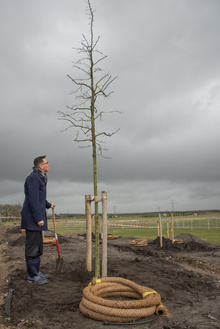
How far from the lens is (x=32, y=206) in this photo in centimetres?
570

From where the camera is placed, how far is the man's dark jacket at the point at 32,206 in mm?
5699

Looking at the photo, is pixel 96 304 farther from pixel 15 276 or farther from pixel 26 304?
pixel 15 276

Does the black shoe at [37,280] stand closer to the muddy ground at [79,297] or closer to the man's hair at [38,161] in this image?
the muddy ground at [79,297]

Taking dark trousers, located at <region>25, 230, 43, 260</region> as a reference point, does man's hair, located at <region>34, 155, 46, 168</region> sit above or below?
above

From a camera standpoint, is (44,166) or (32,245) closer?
(32,245)

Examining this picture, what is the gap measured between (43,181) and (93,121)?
5.31 ft

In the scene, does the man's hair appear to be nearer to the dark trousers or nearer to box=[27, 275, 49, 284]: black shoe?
the dark trousers

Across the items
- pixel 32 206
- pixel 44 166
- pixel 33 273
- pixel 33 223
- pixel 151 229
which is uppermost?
pixel 44 166

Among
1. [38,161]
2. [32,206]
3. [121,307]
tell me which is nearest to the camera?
[121,307]

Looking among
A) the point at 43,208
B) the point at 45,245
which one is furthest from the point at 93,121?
the point at 45,245

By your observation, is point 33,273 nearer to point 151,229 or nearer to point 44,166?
point 44,166

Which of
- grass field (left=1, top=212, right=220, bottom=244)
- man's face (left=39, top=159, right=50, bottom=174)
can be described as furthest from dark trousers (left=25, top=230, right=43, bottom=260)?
grass field (left=1, top=212, right=220, bottom=244)

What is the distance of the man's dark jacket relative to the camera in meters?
5.70

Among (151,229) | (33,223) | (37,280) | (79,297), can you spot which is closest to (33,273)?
(37,280)
